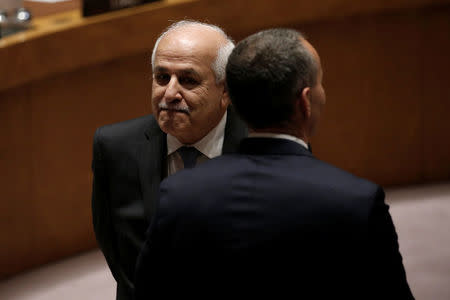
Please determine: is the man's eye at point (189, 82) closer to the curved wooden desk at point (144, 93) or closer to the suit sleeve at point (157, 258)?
the suit sleeve at point (157, 258)

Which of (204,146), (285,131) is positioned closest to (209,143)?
(204,146)

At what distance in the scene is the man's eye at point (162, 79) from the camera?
1794 millimetres

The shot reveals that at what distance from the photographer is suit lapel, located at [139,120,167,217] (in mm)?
1854

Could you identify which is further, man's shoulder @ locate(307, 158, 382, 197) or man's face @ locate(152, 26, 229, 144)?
man's face @ locate(152, 26, 229, 144)

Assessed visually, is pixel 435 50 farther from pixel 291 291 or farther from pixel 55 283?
pixel 291 291

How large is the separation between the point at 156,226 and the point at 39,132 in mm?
2107

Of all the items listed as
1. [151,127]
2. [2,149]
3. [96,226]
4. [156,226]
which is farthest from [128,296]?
[2,149]

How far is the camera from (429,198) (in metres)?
4.20

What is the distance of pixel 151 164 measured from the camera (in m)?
1.88

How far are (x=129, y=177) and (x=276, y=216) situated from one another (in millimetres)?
671

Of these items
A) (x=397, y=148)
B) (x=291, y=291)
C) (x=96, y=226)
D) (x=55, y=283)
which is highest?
(x=291, y=291)

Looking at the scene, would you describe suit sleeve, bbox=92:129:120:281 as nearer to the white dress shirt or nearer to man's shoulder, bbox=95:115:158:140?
man's shoulder, bbox=95:115:158:140

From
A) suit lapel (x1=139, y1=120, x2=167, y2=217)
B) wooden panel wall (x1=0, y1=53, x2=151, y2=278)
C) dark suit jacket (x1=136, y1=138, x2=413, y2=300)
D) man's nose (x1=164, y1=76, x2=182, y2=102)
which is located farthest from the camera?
wooden panel wall (x1=0, y1=53, x2=151, y2=278)

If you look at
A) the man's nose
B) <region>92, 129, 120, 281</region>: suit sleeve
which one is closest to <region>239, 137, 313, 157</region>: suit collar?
the man's nose
